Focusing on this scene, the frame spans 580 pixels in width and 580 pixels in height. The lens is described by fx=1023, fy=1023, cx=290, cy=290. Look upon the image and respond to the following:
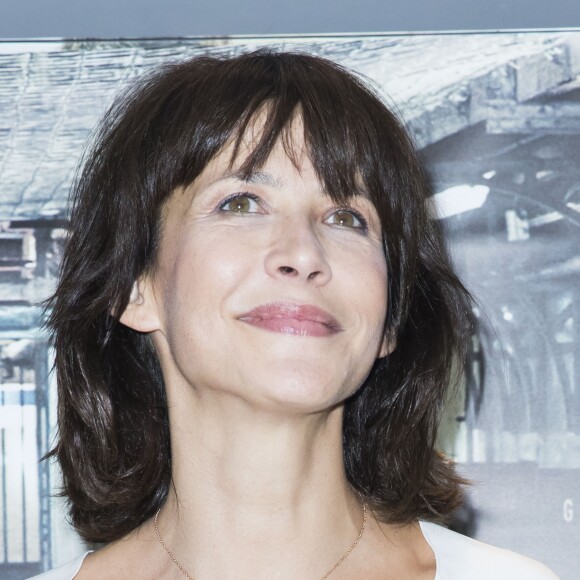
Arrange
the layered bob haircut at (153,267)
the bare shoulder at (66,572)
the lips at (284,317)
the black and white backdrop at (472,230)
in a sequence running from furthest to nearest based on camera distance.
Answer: the black and white backdrop at (472,230), the bare shoulder at (66,572), the layered bob haircut at (153,267), the lips at (284,317)

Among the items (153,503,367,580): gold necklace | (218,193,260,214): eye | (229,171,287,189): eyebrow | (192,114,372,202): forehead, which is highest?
(192,114,372,202): forehead

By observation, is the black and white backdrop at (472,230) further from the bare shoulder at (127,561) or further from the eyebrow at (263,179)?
the eyebrow at (263,179)

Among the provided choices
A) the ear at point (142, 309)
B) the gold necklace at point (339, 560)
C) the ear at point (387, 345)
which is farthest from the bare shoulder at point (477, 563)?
the ear at point (142, 309)

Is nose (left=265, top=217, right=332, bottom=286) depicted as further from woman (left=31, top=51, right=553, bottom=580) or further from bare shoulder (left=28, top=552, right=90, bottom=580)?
bare shoulder (left=28, top=552, right=90, bottom=580)

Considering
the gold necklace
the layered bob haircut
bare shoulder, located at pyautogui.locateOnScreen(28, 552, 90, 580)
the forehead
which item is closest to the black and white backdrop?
the layered bob haircut

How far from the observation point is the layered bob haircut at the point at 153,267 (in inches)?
56.2

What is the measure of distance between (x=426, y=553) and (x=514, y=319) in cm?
48

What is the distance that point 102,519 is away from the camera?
1667 millimetres

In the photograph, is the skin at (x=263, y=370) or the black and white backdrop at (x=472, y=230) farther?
the black and white backdrop at (x=472, y=230)

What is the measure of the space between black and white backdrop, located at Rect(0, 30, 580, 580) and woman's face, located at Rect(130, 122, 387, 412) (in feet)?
1.37

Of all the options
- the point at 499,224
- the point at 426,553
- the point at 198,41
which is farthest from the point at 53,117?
the point at 426,553

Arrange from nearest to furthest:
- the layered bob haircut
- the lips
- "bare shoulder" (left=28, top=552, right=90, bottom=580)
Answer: the lips
the layered bob haircut
"bare shoulder" (left=28, top=552, right=90, bottom=580)

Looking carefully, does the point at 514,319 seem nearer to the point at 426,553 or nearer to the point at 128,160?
the point at 426,553

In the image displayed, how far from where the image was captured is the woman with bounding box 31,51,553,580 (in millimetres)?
1340
